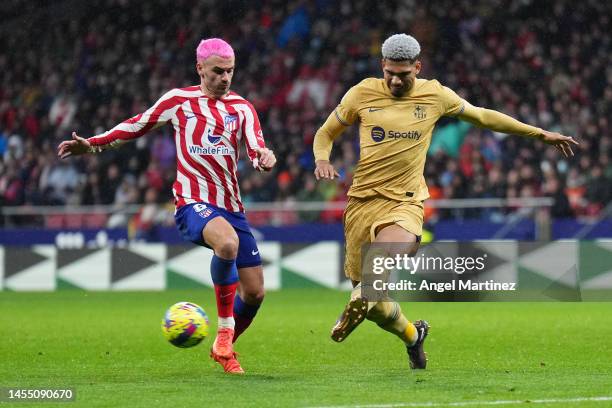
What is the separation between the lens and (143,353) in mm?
10023

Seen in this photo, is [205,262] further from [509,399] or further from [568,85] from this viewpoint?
[509,399]

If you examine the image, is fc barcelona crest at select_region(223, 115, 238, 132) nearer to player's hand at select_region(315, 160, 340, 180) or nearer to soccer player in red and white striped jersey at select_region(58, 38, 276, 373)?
soccer player in red and white striped jersey at select_region(58, 38, 276, 373)

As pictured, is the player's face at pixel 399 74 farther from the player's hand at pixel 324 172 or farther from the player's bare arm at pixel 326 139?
the player's hand at pixel 324 172

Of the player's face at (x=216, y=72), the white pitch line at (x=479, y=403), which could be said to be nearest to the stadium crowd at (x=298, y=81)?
the player's face at (x=216, y=72)

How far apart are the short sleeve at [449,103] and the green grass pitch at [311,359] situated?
1.75 meters

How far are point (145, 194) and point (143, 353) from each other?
38.9 feet

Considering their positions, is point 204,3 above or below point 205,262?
above

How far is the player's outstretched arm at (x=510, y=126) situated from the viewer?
8.40 meters

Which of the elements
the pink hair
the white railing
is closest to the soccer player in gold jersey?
the pink hair

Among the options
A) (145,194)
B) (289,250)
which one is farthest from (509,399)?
(145,194)

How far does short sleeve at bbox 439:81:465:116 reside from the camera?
847 cm

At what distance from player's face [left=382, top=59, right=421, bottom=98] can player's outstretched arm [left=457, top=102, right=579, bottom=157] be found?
1.63 feet

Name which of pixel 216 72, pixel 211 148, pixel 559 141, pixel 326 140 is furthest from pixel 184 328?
pixel 559 141

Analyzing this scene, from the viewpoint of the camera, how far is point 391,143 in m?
8.36
